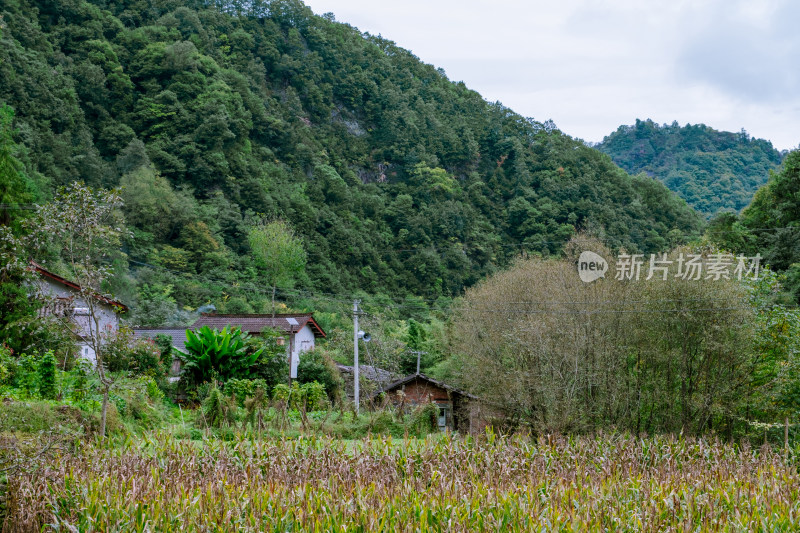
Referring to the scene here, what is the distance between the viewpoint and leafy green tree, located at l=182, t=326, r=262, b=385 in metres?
19.9

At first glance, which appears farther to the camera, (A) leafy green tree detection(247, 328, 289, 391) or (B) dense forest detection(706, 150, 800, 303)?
(B) dense forest detection(706, 150, 800, 303)

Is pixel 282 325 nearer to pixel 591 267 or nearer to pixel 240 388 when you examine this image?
pixel 240 388

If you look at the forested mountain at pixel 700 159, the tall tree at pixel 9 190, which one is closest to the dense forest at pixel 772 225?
the forested mountain at pixel 700 159

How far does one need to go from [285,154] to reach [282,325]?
2598cm

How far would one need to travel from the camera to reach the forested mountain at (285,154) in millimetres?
36906

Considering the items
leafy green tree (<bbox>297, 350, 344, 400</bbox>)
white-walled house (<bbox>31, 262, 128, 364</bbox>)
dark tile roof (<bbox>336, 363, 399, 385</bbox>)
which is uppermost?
white-walled house (<bbox>31, 262, 128, 364</bbox>)

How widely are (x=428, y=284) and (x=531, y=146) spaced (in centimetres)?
1811

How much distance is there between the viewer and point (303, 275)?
41625 millimetres

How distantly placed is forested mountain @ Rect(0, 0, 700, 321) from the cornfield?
24.9m

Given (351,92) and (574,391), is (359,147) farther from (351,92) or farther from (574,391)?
(574,391)

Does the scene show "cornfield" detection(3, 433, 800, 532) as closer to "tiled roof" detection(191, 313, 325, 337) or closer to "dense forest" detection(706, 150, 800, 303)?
"tiled roof" detection(191, 313, 325, 337)

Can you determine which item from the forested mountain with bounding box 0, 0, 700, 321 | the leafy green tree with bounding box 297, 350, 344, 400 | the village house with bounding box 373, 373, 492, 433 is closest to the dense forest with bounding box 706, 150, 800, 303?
the forested mountain with bounding box 0, 0, 700, 321

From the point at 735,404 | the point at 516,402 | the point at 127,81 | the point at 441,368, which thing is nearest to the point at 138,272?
the point at 127,81

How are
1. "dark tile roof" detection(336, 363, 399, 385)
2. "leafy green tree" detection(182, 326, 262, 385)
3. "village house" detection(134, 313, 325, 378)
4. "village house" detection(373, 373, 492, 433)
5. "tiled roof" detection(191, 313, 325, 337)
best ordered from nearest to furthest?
"leafy green tree" detection(182, 326, 262, 385) → "village house" detection(373, 373, 492, 433) → "village house" detection(134, 313, 325, 378) → "tiled roof" detection(191, 313, 325, 337) → "dark tile roof" detection(336, 363, 399, 385)
